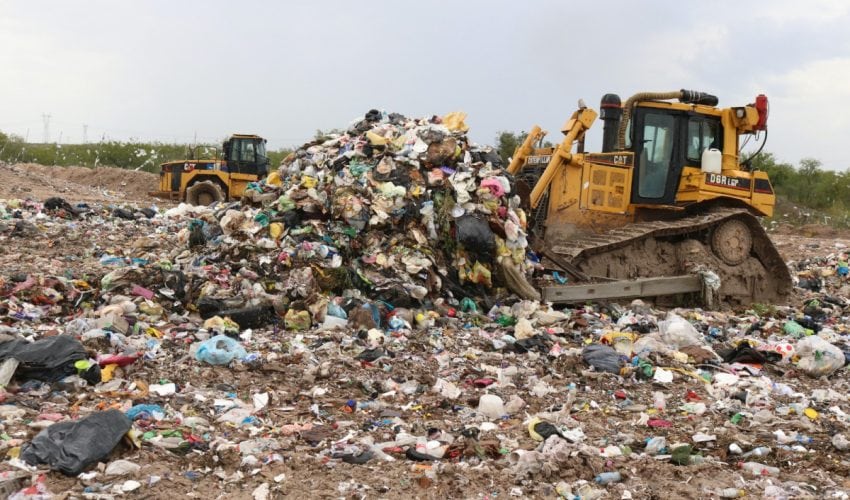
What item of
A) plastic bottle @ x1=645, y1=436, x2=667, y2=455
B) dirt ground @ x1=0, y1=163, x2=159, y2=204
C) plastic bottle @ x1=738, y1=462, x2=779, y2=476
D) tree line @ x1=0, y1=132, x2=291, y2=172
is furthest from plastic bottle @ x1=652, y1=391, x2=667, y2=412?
tree line @ x1=0, y1=132, x2=291, y2=172

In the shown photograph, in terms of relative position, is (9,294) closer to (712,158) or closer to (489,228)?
(489,228)

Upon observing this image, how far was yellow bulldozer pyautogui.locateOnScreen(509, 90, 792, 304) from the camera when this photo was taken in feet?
27.4

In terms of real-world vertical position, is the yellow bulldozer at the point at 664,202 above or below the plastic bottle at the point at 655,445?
above

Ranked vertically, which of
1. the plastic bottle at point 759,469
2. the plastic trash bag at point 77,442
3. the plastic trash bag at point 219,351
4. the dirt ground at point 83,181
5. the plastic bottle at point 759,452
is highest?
the dirt ground at point 83,181

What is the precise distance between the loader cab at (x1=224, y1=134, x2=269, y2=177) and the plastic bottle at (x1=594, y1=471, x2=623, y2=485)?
15.7 metres

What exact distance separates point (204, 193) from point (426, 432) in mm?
14706

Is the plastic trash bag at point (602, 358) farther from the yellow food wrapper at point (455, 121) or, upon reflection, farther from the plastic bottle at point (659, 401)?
the yellow food wrapper at point (455, 121)

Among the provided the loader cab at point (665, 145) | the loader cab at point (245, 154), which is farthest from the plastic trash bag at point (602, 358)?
the loader cab at point (245, 154)

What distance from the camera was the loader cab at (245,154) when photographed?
18.1 meters

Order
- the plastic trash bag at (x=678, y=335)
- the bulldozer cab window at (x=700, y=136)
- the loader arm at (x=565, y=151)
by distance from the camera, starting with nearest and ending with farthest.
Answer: the plastic trash bag at (x=678, y=335) → the loader arm at (x=565, y=151) → the bulldozer cab window at (x=700, y=136)

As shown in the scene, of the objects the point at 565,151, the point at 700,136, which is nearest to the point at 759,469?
the point at 565,151

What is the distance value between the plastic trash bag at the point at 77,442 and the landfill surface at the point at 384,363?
0.01 meters

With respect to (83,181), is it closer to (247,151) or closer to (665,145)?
(247,151)

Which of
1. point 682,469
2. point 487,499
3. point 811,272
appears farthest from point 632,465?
point 811,272
